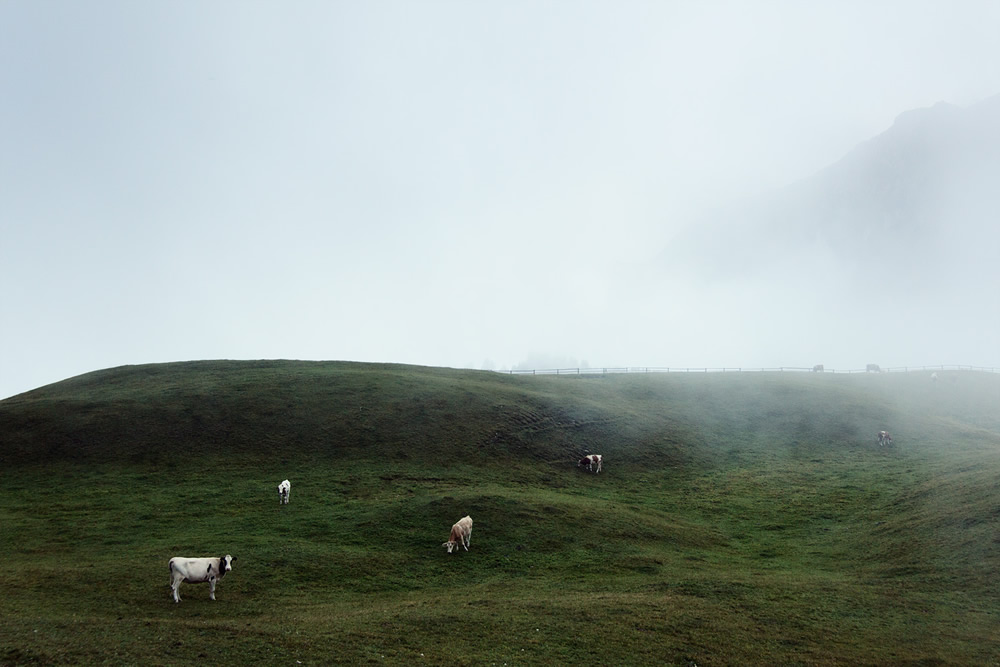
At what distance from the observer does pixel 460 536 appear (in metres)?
36.1

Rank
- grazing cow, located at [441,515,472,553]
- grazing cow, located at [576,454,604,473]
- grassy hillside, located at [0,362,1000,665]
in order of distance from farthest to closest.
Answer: grazing cow, located at [576,454,604,473] < grazing cow, located at [441,515,472,553] < grassy hillside, located at [0,362,1000,665]

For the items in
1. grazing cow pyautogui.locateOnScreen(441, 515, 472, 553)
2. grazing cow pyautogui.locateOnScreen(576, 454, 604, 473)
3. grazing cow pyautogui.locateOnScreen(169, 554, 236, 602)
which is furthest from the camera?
grazing cow pyautogui.locateOnScreen(576, 454, 604, 473)

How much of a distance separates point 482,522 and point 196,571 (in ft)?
54.6

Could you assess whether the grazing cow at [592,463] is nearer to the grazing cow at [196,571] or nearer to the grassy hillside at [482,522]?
the grassy hillside at [482,522]

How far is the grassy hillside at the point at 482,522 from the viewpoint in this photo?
78.1 feet

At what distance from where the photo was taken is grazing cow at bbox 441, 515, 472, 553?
35.8 metres

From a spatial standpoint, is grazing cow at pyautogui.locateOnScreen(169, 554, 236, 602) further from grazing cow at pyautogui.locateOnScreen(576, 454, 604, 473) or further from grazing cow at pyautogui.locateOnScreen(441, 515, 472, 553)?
grazing cow at pyautogui.locateOnScreen(576, 454, 604, 473)

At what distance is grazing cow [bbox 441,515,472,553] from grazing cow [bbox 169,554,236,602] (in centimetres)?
1198

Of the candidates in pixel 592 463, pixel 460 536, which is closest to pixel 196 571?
pixel 460 536

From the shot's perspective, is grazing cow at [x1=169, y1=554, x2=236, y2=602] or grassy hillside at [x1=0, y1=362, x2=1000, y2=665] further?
grazing cow at [x1=169, y1=554, x2=236, y2=602]

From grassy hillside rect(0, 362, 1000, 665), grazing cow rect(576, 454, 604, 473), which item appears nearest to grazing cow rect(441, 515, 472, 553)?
grassy hillside rect(0, 362, 1000, 665)

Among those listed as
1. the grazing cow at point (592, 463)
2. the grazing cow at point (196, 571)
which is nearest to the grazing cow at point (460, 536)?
the grazing cow at point (196, 571)

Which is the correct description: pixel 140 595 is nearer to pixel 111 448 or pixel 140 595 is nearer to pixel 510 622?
pixel 510 622

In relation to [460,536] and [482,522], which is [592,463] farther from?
[460,536]
